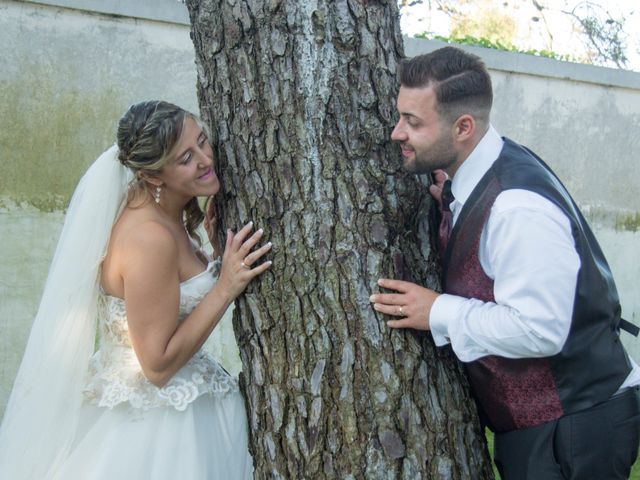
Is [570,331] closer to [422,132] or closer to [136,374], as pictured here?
[422,132]

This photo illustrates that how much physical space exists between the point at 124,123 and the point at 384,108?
0.89 m

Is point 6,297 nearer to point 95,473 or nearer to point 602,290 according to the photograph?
point 95,473

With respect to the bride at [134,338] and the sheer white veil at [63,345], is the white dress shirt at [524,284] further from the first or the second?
the sheer white veil at [63,345]

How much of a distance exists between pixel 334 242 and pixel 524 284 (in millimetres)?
617

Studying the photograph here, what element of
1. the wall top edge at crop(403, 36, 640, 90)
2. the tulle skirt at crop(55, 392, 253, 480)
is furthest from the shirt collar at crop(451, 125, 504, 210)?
the wall top edge at crop(403, 36, 640, 90)

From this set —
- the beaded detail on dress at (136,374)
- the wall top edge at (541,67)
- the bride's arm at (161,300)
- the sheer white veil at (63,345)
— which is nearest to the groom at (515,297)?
the bride's arm at (161,300)

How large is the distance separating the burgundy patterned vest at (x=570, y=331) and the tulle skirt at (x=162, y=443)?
3.29 ft

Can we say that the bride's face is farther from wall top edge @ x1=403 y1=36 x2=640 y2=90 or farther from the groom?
Answer: wall top edge @ x1=403 y1=36 x2=640 y2=90

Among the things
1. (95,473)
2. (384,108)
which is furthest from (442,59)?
(95,473)

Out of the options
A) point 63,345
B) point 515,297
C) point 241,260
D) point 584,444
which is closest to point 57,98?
point 63,345

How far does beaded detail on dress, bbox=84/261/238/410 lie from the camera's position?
10.5ft

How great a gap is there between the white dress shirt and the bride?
2.92ft

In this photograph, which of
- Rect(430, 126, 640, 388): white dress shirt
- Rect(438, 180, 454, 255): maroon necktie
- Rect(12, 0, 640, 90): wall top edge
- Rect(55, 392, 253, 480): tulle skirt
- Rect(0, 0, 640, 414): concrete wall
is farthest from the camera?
Rect(12, 0, 640, 90): wall top edge

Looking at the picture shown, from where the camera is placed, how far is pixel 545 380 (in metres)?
2.73
